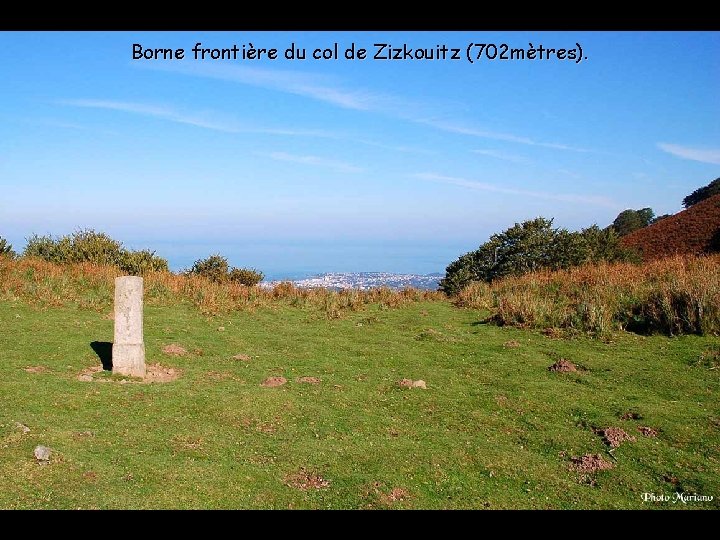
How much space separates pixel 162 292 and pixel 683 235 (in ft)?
127

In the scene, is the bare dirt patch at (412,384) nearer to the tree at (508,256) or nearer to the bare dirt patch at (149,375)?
the bare dirt patch at (149,375)

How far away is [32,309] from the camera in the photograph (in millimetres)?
16969

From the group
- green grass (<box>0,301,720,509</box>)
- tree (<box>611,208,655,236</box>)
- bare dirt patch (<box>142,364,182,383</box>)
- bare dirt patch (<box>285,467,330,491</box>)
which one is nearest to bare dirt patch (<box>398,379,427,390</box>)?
green grass (<box>0,301,720,509</box>)

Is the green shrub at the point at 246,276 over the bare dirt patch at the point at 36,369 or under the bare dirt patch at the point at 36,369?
over

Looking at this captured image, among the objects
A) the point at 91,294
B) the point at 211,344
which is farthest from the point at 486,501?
the point at 91,294

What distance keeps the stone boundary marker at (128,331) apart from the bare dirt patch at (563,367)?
922 cm

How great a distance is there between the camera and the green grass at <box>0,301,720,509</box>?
270 inches

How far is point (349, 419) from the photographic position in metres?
9.55

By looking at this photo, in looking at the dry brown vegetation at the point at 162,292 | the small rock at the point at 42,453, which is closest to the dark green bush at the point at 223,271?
the dry brown vegetation at the point at 162,292

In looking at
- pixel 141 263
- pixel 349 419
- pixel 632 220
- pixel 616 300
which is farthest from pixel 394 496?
pixel 632 220

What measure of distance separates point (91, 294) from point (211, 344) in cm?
739

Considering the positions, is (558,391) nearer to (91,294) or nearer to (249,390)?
(249,390)

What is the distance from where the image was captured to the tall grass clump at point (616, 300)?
15406 millimetres

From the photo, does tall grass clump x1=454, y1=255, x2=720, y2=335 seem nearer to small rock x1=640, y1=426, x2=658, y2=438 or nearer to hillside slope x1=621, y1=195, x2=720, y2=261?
small rock x1=640, y1=426, x2=658, y2=438
